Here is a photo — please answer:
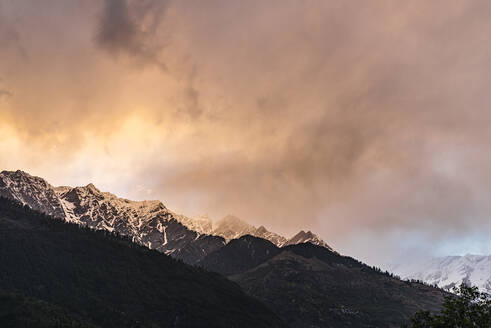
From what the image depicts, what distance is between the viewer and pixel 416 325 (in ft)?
245

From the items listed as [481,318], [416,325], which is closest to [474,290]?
[481,318]

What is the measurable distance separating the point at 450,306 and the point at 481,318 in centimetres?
554

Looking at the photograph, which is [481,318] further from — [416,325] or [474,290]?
[416,325]

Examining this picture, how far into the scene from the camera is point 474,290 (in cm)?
7175

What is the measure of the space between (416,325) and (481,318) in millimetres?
10461

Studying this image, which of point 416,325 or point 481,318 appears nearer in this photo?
point 481,318

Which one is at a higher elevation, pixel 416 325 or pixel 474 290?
pixel 474 290

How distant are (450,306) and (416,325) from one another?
26.8 feet

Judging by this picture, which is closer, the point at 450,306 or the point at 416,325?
the point at 450,306

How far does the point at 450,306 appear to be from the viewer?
69188mm

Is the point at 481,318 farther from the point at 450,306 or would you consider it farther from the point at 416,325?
the point at 416,325

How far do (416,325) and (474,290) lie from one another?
37.7 ft

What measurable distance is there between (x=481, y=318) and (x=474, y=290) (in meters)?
4.54

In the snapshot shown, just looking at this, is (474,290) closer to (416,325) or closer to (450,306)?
(450,306)
